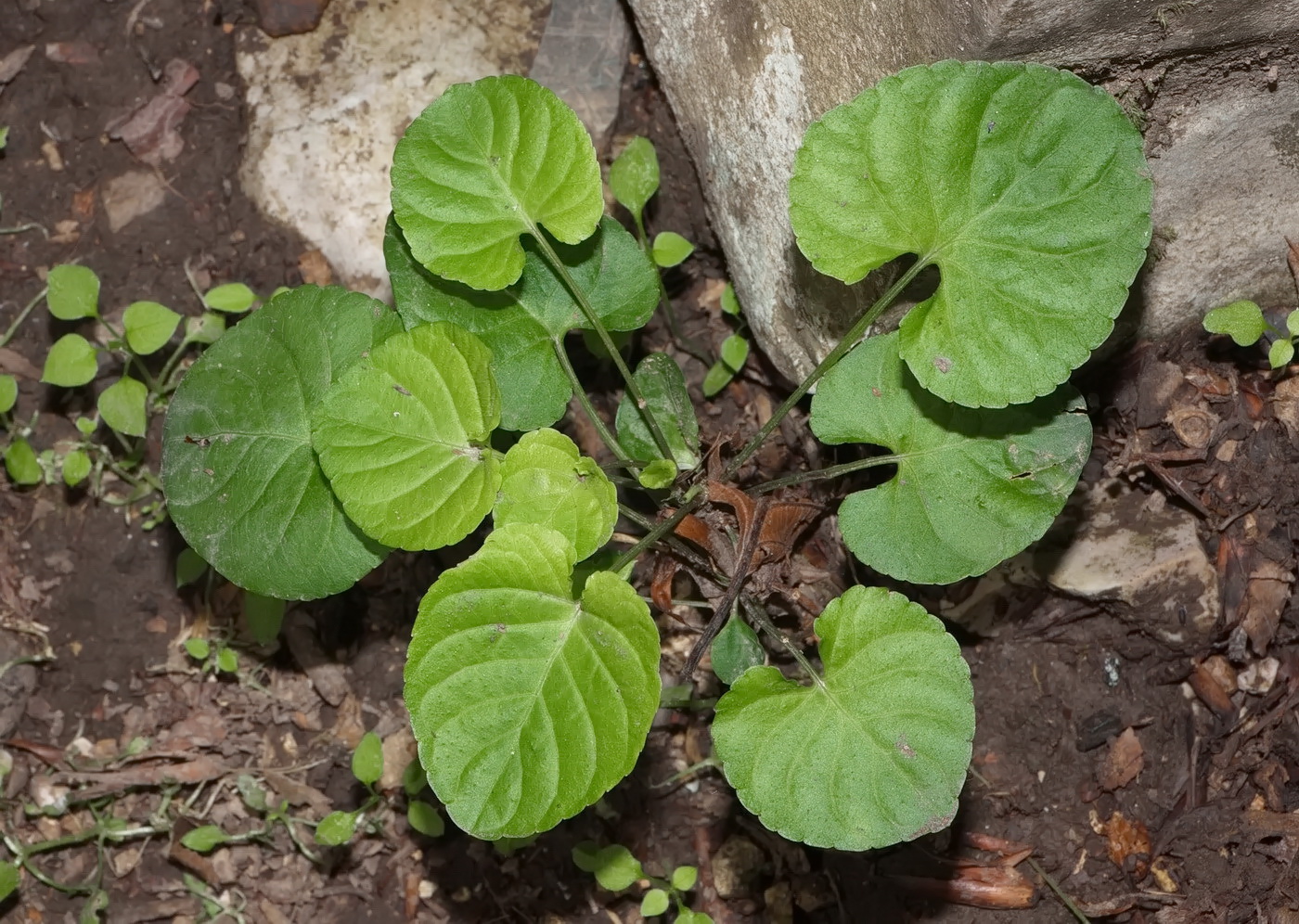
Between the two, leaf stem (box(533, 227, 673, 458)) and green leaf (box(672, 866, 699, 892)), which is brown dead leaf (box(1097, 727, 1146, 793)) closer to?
green leaf (box(672, 866, 699, 892))

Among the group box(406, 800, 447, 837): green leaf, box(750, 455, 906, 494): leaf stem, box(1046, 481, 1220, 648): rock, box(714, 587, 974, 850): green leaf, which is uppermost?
box(750, 455, 906, 494): leaf stem

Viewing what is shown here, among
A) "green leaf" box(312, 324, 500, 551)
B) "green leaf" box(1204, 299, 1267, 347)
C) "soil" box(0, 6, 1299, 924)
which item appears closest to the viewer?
"green leaf" box(312, 324, 500, 551)

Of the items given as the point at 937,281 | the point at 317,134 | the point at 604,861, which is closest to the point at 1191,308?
the point at 937,281

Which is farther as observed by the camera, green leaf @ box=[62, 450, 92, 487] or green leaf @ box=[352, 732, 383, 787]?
green leaf @ box=[62, 450, 92, 487]

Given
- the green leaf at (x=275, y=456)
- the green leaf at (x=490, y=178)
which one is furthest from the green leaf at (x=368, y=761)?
the green leaf at (x=490, y=178)

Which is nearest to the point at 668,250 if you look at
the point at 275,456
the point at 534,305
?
the point at 534,305

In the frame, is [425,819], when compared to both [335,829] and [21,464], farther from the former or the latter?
[21,464]

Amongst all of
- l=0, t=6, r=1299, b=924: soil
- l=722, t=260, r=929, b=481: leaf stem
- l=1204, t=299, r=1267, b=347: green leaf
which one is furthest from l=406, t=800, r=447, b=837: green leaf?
l=1204, t=299, r=1267, b=347: green leaf

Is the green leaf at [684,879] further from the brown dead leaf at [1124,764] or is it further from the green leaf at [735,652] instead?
the brown dead leaf at [1124,764]
